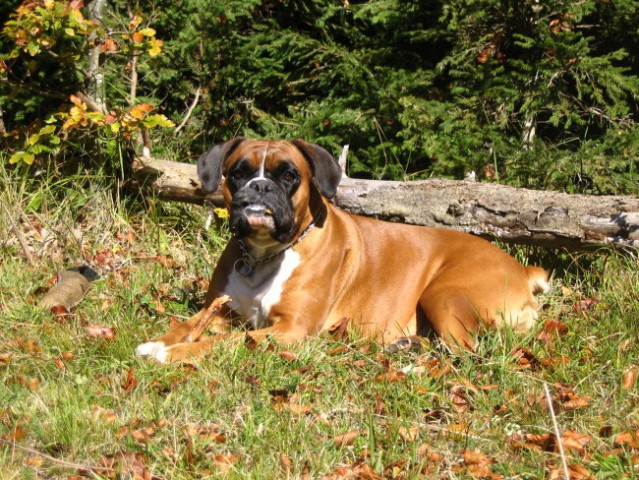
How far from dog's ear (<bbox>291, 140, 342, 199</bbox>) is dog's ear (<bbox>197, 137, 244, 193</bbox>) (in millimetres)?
464

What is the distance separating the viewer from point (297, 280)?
5.14 metres

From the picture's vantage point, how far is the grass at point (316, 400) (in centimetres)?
349

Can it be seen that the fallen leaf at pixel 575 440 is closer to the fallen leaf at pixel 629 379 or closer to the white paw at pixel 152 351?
the fallen leaf at pixel 629 379

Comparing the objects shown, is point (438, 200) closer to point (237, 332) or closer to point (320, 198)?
point (320, 198)

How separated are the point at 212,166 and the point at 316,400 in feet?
5.91

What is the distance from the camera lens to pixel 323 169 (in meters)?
5.15

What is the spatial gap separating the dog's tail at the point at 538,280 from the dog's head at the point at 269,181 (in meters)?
1.48

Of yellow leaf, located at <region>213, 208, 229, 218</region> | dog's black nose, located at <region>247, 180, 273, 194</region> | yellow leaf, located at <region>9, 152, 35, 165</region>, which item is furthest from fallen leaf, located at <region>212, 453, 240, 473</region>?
yellow leaf, located at <region>9, 152, 35, 165</region>

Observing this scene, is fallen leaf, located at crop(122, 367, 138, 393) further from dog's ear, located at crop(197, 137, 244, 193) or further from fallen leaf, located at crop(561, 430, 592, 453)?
fallen leaf, located at crop(561, 430, 592, 453)

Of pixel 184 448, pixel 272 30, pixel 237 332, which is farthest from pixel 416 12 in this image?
pixel 184 448


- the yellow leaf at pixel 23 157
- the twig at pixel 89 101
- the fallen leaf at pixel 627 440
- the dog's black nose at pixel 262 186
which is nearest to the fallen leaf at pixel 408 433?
the fallen leaf at pixel 627 440

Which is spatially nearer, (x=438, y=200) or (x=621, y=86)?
(x=438, y=200)

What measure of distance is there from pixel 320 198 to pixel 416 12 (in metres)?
3.32

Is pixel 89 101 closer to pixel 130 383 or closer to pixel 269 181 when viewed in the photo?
pixel 269 181
